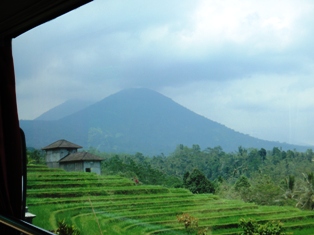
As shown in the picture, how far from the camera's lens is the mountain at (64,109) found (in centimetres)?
652

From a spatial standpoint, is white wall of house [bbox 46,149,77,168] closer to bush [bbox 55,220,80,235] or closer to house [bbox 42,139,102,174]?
house [bbox 42,139,102,174]

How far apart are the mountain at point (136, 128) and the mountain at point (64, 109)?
88mm

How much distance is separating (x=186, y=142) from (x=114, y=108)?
1723 mm

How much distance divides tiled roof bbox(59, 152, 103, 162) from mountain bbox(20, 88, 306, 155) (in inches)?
7.0

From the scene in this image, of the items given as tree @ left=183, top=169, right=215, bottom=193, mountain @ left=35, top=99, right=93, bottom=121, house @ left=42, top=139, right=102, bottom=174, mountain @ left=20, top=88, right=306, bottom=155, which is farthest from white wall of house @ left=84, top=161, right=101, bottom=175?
tree @ left=183, top=169, right=215, bottom=193

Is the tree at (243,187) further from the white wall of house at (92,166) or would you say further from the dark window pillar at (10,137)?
the white wall of house at (92,166)

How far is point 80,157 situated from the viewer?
645 centimetres

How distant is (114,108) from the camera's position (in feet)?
21.9

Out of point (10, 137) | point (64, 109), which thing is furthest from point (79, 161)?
point (10, 137)

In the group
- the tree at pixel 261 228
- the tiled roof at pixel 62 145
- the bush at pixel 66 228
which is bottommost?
the bush at pixel 66 228

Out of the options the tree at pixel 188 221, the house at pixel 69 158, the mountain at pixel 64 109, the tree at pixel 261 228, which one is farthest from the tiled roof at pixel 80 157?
the tree at pixel 261 228

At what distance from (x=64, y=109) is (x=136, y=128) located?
4.74ft

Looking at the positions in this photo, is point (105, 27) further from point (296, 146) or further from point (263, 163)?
point (296, 146)

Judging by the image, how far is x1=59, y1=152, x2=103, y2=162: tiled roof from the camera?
644 cm
